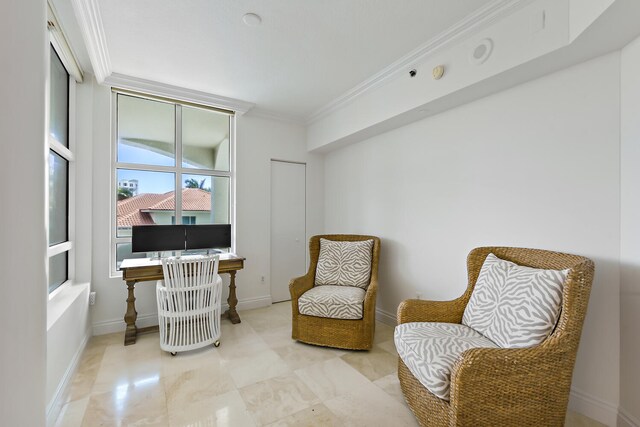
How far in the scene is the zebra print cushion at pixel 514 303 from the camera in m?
1.48

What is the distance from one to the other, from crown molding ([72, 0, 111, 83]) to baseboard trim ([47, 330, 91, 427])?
241 cm

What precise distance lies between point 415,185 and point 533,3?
5.12ft

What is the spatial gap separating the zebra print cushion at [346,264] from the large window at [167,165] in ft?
4.76

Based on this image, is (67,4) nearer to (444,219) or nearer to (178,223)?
(178,223)

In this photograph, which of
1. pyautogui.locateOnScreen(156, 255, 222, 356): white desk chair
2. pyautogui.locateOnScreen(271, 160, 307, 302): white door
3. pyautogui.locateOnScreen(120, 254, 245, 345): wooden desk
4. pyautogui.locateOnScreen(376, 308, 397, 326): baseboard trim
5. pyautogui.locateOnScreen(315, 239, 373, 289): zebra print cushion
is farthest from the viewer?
pyautogui.locateOnScreen(271, 160, 307, 302): white door

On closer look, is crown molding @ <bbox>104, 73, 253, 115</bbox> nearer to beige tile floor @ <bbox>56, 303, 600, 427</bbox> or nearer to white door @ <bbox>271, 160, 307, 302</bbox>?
white door @ <bbox>271, 160, 307, 302</bbox>

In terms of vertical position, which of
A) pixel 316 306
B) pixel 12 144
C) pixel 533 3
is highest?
pixel 533 3

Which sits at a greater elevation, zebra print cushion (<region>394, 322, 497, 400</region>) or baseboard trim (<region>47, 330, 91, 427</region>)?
zebra print cushion (<region>394, 322, 497, 400</region>)

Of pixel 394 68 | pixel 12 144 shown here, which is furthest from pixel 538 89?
pixel 12 144

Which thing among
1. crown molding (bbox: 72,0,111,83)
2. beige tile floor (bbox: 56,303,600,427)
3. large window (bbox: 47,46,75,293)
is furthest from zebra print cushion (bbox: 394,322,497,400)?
crown molding (bbox: 72,0,111,83)

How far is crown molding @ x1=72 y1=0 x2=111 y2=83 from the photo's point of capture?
184 centimetres

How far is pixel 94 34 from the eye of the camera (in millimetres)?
2100

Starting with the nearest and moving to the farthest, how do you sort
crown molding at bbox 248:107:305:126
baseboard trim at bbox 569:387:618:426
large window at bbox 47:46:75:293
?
1. baseboard trim at bbox 569:387:618:426
2. large window at bbox 47:46:75:293
3. crown molding at bbox 248:107:305:126

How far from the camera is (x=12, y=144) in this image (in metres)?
0.81
